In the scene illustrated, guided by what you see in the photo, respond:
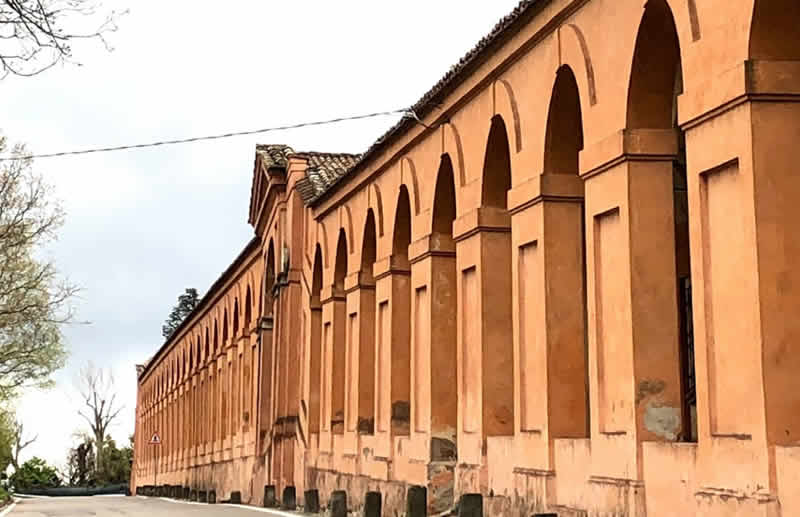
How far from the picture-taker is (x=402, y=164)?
70.6ft

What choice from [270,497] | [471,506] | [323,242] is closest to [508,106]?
[471,506]

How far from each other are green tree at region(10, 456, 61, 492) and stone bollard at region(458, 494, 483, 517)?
8397 cm

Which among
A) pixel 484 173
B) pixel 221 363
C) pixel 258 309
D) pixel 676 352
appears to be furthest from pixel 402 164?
pixel 221 363

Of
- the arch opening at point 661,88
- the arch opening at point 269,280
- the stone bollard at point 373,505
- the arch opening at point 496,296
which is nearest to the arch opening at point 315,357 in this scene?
the arch opening at point 269,280

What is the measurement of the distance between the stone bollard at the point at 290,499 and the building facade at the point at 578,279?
602 millimetres

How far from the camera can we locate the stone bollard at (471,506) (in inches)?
616

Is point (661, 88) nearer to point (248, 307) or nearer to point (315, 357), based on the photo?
point (315, 357)

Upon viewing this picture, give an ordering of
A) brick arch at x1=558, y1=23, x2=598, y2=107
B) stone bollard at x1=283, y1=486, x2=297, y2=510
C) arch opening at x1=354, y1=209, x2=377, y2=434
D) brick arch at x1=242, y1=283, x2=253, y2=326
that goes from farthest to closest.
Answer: brick arch at x1=242, y1=283, x2=253, y2=326 < stone bollard at x1=283, y1=486, x2=297, y2=510 < arch opening at x1=354, y1=209, x2=377, y2=434 < brick arch at x1=558, y1=23, x2=598, y2=107

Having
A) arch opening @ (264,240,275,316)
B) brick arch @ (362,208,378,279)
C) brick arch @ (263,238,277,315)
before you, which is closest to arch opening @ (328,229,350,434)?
brick arch @ (362,208,378,279)

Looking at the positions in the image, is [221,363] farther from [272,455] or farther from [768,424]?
[768,424]

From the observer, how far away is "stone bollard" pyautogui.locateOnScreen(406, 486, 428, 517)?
17281mm

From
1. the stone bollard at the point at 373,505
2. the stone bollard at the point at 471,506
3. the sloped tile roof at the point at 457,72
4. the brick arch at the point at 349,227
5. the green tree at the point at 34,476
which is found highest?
the sloped tile roof at the point at 457,72

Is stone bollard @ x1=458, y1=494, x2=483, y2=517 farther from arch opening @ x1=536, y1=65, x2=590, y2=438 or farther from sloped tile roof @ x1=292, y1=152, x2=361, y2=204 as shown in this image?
sloped tile roof @ x1=292, y1=152, x2=361, y2=204

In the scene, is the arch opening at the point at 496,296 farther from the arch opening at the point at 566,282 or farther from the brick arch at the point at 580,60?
the brick arch at the point at 580,60
